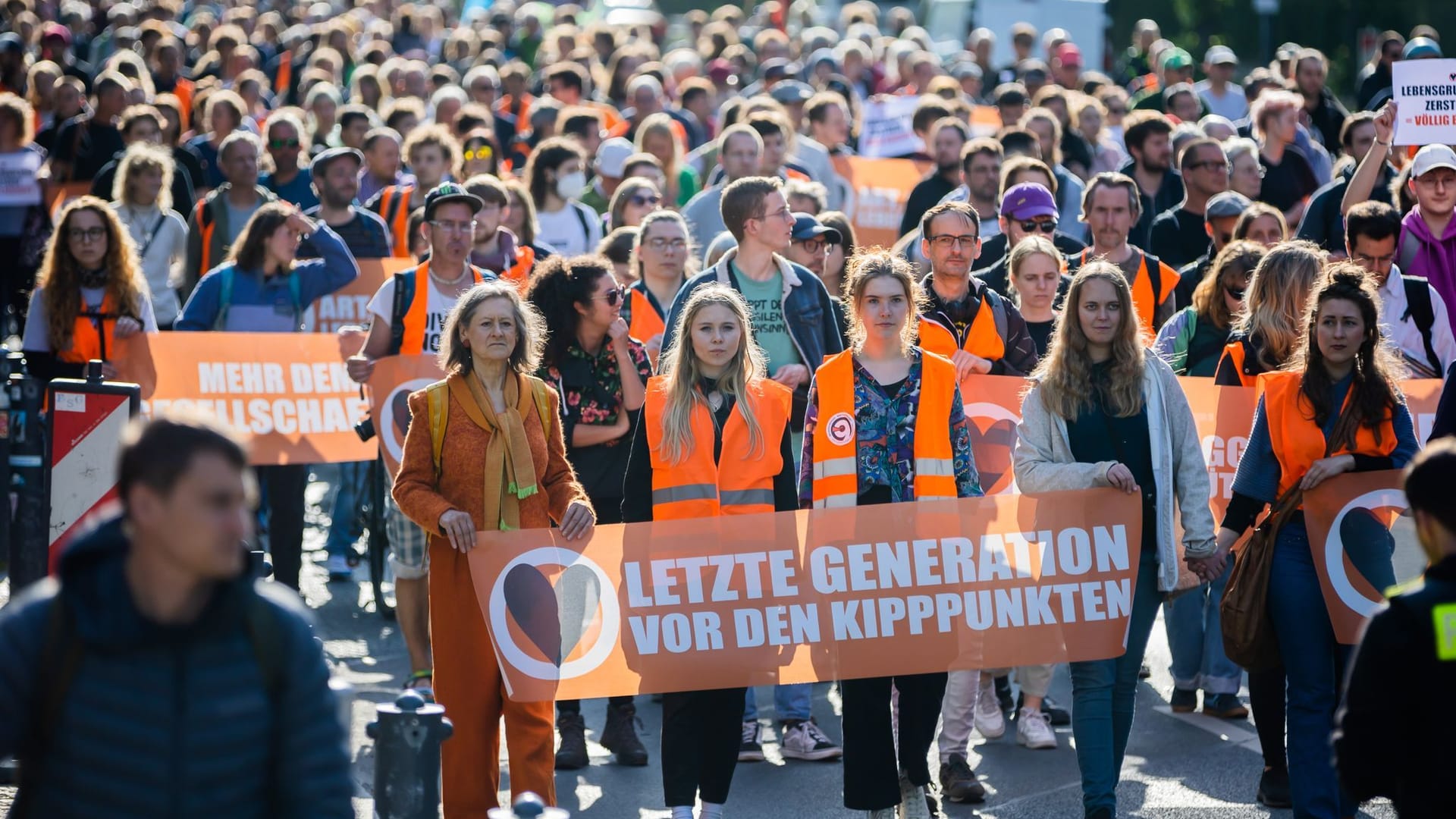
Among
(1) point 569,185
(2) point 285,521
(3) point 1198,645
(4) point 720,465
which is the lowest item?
(3) point 1198,645

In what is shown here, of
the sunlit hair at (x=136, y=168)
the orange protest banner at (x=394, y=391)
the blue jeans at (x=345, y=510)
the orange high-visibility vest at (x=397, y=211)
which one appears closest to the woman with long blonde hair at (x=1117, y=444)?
the orange protest banner at (x=394, y=391)

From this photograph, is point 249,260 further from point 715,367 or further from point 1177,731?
point 1177,731

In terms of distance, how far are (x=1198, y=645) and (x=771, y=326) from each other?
2493mm

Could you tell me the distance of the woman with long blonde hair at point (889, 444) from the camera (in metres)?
6.77

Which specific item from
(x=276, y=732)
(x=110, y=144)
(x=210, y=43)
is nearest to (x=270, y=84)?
(x=210, y=43)

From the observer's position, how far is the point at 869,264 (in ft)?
23.1

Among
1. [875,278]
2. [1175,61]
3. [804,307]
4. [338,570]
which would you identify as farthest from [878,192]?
[875,278]

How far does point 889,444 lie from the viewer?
6809 millimetres

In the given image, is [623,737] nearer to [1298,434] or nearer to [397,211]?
[1298,434]

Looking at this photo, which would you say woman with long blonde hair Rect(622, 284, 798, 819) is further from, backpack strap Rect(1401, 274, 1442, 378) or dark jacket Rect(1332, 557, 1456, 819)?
backpack strap Rect(1401, 274, 1442, 378)

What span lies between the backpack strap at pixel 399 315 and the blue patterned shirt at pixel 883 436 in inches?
102

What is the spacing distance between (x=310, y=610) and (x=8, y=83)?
357 inches

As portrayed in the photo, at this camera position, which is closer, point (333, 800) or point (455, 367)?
point (333, 800)

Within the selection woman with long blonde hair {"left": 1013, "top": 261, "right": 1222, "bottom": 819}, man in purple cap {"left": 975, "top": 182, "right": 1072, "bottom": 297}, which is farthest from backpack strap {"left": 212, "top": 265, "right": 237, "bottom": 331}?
woman with long blonde hair {"left": 1013, "top": 261, "right": 1222, "bottom": 819}
